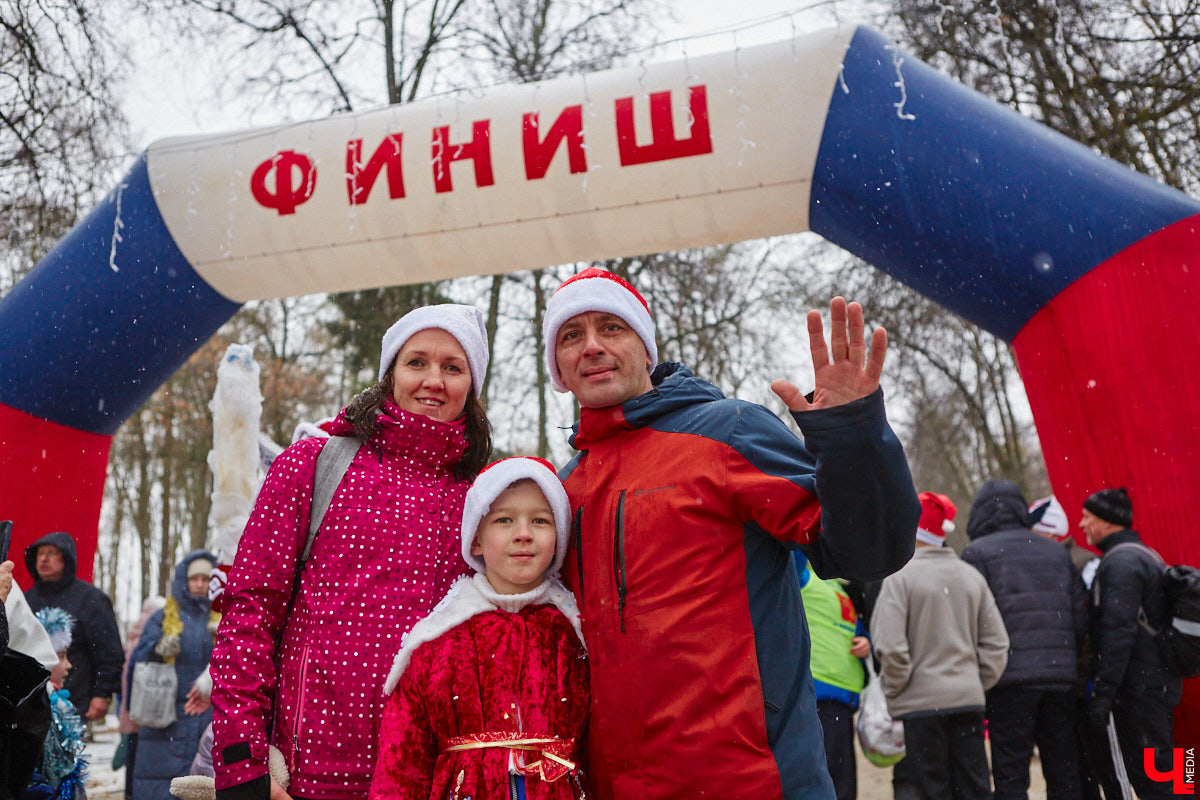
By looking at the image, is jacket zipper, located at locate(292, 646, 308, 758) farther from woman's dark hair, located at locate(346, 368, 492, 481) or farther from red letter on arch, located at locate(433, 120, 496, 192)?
red letter on arch, located at locate(433, 120, 496, 192)

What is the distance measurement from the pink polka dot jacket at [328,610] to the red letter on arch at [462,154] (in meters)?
3.36

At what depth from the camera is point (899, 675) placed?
5.35 m

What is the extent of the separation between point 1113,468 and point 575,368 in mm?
3531

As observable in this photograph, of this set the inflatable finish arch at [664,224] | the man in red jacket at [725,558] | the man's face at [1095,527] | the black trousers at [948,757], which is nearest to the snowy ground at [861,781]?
the black trousers at [948,757]

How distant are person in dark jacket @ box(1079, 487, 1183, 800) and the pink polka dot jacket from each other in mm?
3893

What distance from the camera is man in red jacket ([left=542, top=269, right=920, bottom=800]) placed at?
1.81 metres

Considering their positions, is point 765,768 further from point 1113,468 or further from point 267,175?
point 267,175

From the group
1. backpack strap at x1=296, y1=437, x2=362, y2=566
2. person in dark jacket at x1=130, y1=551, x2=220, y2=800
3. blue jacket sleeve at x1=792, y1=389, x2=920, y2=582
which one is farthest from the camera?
person in dark jacket at x1=130, y1=551, x2=220, y2=800

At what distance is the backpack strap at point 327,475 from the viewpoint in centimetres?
230

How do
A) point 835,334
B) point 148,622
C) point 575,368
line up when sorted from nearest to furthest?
point 835,334 → point 575,368 → point 148,622

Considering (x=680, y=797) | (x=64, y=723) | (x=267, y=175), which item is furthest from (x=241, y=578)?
(x=267, y=175)

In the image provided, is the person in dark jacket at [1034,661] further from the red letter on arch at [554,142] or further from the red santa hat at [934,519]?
the red letter on arch at [554,142]

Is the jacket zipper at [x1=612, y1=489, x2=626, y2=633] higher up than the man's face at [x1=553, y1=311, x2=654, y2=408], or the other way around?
the man's face at [x1=553, y1=311, x2=654, y2=408]

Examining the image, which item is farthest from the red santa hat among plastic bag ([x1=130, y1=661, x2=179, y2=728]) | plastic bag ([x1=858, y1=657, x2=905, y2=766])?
plastic bag ([x1=130, y1=661, x2=179, y2=728])
